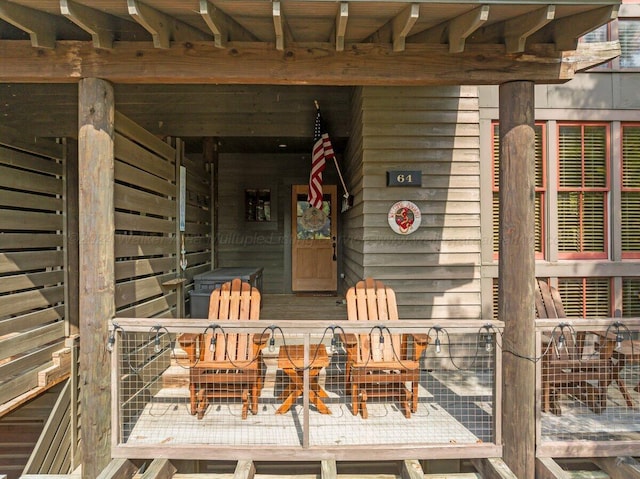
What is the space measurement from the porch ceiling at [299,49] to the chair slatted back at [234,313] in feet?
5.60

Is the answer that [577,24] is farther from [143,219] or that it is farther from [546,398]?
[143,219]

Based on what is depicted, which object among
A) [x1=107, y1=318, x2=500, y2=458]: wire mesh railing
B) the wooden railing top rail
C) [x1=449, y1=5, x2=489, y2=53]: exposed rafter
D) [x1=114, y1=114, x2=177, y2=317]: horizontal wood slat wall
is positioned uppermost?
[x1=449, y1=5, x2=489, y2=53]: exposed rafter

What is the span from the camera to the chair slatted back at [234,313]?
10.3ft

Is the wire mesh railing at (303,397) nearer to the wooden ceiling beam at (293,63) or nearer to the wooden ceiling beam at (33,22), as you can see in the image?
the wooden ceiling beam at (293,63)

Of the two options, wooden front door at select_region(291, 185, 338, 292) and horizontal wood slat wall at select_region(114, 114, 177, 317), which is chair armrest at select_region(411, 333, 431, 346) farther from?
wooden front door at select_region(291, 185, 338, 292)

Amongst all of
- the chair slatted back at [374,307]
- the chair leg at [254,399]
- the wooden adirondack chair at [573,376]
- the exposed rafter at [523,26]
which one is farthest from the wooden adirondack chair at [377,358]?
the exposed rafter at [523,26]

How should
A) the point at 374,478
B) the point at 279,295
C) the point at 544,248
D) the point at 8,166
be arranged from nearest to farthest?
1. the point at 374,478
2. the point at 8,166
3. the point at 544,248
4. the point at 279,295

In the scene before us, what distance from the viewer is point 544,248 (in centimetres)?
423

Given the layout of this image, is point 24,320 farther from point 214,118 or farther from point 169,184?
point 214,118

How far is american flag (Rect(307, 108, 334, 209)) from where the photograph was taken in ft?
14.9

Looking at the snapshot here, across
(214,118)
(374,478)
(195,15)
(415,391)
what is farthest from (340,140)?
(374,478)

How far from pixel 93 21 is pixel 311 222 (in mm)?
4706

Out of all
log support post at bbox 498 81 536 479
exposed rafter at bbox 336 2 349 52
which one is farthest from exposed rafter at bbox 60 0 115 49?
log support post at bbox 498 81 536 479

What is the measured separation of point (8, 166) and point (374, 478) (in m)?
4.10
